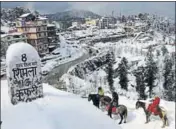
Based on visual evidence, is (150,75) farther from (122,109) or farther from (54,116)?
A: (54,116)

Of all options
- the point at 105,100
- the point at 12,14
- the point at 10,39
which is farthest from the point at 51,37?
the point at 105,100

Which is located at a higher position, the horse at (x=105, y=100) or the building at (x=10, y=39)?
the horse at (x=105, y=100)

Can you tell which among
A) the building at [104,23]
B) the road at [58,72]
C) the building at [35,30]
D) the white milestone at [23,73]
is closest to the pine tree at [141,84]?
the road at [58,72]

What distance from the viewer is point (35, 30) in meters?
39.1

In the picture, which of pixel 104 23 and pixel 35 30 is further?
pixel 104 23

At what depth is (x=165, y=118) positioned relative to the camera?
8953 mm

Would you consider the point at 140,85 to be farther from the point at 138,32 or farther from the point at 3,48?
the point at 138,32

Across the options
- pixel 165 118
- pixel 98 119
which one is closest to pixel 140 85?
pixel 165 118

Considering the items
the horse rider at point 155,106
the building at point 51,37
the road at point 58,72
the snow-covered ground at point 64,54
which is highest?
the horse rider at point 155,106

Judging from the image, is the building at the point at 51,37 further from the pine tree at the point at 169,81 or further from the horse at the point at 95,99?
the horse at the point at 95,99

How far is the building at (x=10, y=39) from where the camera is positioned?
120ft

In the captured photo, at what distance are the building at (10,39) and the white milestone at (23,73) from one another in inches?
1120

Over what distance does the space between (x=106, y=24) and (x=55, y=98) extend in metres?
58.4

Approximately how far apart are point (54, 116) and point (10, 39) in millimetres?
31964
